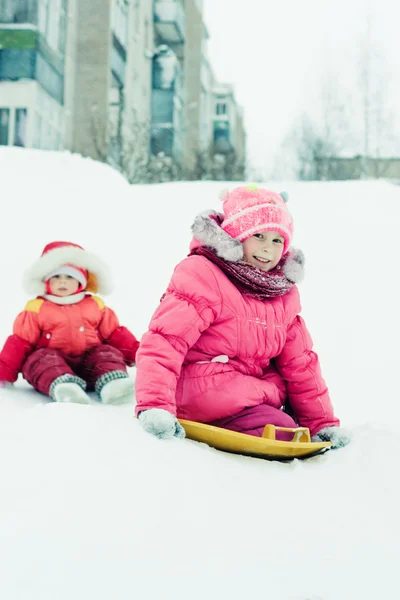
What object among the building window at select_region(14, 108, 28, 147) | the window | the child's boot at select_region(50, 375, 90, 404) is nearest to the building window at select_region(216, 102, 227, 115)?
the window

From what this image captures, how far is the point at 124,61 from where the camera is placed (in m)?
22.5

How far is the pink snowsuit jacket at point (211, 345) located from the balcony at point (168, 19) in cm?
2681

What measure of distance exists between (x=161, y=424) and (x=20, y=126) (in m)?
15.4

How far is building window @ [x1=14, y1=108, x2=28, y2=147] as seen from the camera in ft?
52.7

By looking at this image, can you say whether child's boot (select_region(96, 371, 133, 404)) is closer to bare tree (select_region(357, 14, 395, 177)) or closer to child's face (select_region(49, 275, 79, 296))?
child's face (select_region(49, 275, 79, 296))

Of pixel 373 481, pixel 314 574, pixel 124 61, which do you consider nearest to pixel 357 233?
pixel 373 481

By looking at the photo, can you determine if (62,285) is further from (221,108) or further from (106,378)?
(221,108)

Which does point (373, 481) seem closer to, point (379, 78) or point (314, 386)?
point (314, 386)

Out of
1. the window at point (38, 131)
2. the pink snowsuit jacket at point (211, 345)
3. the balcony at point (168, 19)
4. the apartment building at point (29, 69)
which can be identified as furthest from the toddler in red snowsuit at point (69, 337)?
the balcony at point (168, 19)

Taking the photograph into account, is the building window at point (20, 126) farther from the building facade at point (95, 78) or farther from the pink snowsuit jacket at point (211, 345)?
the pink snowsuit jacket at point (211, 345)

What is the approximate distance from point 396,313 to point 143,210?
421 centimetres

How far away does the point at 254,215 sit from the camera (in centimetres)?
250

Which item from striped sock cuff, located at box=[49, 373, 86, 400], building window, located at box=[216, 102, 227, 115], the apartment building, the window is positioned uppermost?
building window, located at box=[216, 102, 227, 115]

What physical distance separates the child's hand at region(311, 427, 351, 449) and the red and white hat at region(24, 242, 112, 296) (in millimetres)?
1997
